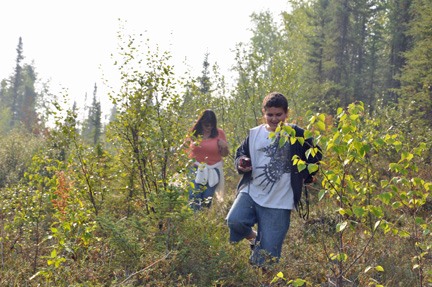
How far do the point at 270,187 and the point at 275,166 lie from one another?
0.22 metres

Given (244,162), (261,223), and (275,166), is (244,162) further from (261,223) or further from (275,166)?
(261,223)

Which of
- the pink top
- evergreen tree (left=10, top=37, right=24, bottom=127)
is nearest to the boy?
the pink top

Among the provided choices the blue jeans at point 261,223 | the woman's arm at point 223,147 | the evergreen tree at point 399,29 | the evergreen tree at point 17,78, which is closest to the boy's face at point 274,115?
the blue jeans at point 261,223

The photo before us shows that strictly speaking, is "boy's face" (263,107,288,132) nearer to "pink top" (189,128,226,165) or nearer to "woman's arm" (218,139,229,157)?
"woman's arm" (218,139,229,157)

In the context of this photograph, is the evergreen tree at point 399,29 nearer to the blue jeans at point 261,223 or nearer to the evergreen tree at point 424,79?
the evergreen tree at point 424,79

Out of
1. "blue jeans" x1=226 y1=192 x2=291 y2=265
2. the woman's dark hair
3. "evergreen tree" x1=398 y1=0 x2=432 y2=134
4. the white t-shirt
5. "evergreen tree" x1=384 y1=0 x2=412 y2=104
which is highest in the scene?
"evergreen tree" x1=384 y1=0 x2=412 y2=104

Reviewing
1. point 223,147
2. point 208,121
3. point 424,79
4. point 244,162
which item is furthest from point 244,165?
point 424,79

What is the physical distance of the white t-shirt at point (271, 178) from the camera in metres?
3.79

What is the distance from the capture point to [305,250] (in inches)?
173

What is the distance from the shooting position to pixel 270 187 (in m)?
3.80

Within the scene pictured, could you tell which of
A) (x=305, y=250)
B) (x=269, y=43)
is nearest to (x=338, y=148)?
(x=305, y=250)

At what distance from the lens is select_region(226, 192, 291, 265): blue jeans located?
379 centimetres

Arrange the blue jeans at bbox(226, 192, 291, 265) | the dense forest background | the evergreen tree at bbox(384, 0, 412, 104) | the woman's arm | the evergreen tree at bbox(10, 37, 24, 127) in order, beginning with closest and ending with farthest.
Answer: the dense forest background, the blue jeans at bbox(226, 192, 291, 265), the woman's arm, the evergreen tree at bbox(384, 0, 412, 104), the evergreen tree at bbox(10, 37, 24, 127)

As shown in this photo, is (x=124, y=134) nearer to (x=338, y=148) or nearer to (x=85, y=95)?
(x=338, y=148)
